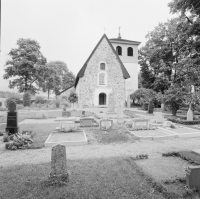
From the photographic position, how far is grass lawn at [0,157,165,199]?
131 inches

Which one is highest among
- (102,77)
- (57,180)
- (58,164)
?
(102,77)

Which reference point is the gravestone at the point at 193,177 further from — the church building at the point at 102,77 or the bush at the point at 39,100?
the bush at the point at 39,100

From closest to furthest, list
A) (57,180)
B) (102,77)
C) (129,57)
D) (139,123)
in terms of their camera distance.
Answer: (57,180), (139,123), (102,77), (129,57)

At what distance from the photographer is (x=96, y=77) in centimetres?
2623

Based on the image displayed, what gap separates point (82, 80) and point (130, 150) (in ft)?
66.5

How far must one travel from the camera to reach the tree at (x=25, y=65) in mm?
30723

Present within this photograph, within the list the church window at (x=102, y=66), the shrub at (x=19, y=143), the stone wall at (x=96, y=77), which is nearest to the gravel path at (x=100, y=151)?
the shrub at (x=19, y=143)

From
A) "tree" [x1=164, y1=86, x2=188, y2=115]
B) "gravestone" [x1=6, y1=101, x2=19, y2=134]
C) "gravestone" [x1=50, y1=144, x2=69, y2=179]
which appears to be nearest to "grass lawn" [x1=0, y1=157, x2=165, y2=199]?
"gravestone" [x1=50, y1=144, x2=69, y2=179]

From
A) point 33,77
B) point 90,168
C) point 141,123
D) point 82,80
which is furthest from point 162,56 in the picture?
point 90,168

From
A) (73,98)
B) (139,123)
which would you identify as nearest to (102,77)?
(73,98)

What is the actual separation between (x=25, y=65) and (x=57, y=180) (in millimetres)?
31431

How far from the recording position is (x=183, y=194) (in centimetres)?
331

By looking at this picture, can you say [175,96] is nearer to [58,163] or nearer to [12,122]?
[12,122]

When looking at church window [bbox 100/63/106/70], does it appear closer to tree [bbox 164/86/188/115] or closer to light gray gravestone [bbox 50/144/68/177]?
tree [bbox 164/86/188/115]
